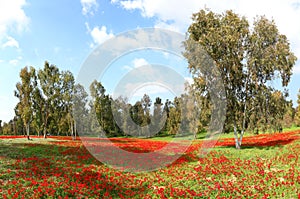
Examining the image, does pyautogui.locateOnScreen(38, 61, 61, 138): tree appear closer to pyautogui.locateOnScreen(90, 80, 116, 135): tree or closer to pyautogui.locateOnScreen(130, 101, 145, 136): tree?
pyautogui.locateOnScreen(90, 80, 116, 135): tree

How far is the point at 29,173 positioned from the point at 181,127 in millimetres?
51609

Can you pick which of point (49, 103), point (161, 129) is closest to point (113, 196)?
point (49, 103)

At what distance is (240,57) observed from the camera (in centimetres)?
2553

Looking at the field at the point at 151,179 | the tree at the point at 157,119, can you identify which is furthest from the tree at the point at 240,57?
the tree at the point at 157,119

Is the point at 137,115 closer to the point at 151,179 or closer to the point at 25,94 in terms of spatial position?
the point at 25,94

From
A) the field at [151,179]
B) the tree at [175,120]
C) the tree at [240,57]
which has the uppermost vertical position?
the tree at [240,57]

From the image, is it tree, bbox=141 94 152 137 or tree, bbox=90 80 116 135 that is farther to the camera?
tree, bbox=141 94 152 137

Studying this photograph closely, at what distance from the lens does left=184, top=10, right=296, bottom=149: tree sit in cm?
2481

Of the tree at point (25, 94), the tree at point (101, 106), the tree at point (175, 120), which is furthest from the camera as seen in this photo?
the tree at point (175, 120)

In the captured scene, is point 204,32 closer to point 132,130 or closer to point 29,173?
point 29,173

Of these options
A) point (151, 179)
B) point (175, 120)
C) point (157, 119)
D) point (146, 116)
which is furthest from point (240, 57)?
point (157, 119)

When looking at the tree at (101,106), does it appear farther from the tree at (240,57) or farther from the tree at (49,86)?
the tree at (240,57)

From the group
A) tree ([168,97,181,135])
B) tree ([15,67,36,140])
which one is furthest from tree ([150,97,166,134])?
tree ([15,67,36,140])

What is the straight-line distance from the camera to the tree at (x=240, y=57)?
24812mm
